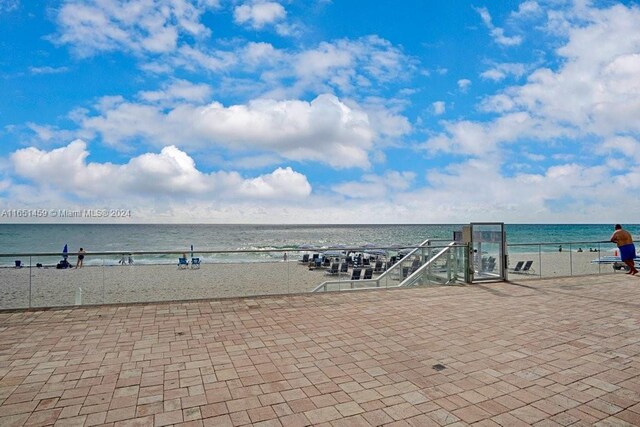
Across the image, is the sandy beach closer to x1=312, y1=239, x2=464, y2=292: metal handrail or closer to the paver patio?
x1=312, y1=239, x2=464, y2=292: metal handrail

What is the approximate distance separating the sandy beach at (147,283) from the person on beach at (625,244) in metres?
7.70

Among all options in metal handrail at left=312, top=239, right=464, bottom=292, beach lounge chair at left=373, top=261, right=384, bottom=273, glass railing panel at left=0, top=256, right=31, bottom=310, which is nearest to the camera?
glass railing panel at left=0, top=256, right=31, bottom=310

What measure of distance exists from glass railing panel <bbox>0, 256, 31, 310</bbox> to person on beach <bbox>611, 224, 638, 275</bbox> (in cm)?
1359

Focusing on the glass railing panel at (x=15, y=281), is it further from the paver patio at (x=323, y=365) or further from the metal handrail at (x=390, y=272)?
the metal handrail at (x=390, y=272)

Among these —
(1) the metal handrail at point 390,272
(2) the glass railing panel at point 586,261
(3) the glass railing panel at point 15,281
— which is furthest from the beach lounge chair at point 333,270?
(2) the glass railing panel at point 586,261

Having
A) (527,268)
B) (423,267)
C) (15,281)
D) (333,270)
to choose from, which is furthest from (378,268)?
(15,281)

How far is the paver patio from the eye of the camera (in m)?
3.26

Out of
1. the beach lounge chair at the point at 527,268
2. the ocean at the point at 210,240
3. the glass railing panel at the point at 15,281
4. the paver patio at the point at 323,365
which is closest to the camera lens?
the paver patio at the point at 323,365

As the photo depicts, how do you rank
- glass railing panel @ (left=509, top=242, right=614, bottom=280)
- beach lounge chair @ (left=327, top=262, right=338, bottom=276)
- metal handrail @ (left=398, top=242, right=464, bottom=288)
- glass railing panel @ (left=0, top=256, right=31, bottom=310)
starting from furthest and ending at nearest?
glass railing panel @ (left=509, top=242, right=614, bottom=280) < metal handrail @ (left=398, top=242, right=464, bottom=288) < beach lounge chair @ (left=327, top=262, right=338, bottom=276) < glass railing panel @ (left=0, top=256, right=31, bottom=310)

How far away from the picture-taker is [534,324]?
5930 millimetres

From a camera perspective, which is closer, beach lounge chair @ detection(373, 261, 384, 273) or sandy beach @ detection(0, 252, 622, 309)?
sandy beach @ detection(0, 252, 622, 309)

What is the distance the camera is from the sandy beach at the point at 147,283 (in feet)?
23.3

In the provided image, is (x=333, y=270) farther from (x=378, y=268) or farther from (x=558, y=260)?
(x=558, y=260)

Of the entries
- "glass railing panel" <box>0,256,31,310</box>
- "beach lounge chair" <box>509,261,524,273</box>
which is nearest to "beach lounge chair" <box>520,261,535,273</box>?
"beach lounge chair" <box>509,261,524,273</box>
